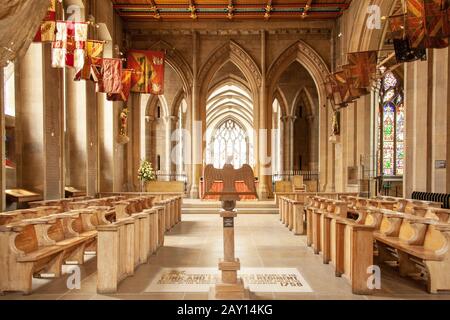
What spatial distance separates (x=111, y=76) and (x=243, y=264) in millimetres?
7693

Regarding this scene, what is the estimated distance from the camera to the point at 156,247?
25.1ft

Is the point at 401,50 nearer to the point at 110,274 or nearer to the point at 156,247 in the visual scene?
the point at 156,247

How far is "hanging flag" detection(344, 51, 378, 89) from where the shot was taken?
11367mm

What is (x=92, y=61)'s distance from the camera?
35.9ft

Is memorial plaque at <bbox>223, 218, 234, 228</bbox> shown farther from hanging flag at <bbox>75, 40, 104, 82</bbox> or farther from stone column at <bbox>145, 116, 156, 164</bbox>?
stone column at <bbox>145, 116, 156, 164</bbox>

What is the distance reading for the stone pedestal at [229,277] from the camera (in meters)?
4.67

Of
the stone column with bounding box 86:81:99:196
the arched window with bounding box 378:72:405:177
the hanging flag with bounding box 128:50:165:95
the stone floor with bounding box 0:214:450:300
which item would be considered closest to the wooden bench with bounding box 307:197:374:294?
the stone floor with bounding box 0:214:450:300

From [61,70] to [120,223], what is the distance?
8427mm

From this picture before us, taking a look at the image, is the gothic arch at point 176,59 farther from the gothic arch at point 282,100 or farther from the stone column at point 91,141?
the gothic arch at point 282,100

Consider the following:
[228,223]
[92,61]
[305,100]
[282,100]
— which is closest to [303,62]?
[282,100]

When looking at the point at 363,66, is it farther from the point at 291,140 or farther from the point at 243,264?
the point at 291,140

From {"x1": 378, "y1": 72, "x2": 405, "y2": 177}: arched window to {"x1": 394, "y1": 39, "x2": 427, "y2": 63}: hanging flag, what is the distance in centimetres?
1491

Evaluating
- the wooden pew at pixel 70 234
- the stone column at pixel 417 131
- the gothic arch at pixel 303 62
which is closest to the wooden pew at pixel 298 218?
the stone column at pixel 417 131

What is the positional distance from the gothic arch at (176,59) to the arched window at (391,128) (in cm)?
1120
